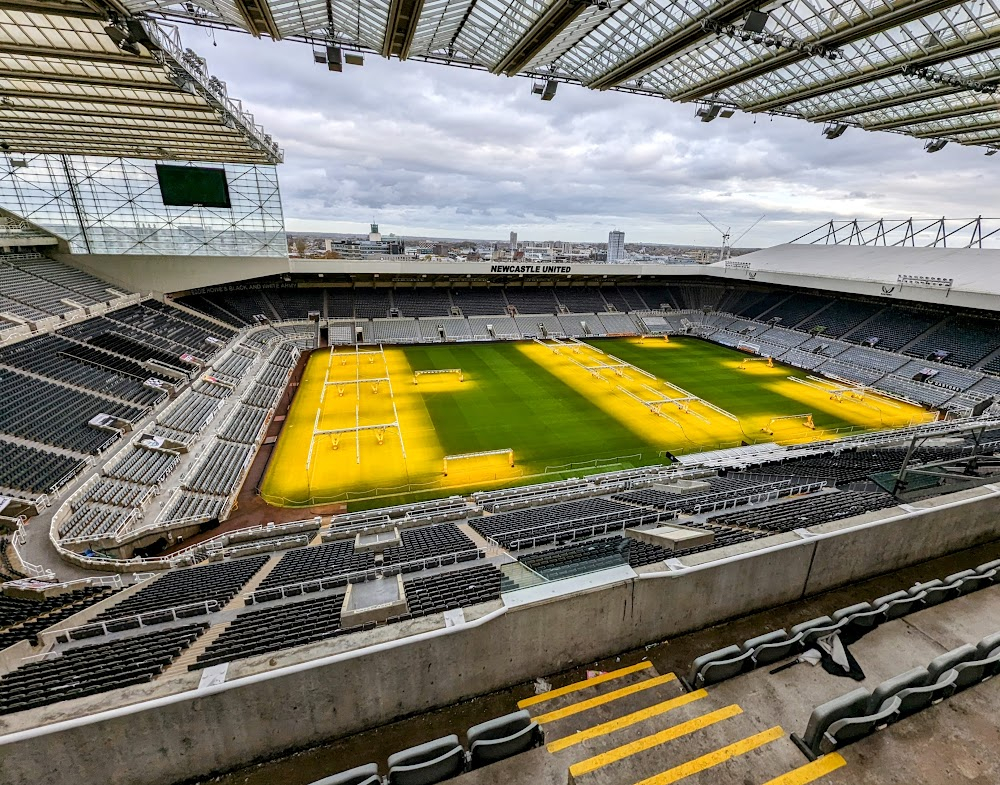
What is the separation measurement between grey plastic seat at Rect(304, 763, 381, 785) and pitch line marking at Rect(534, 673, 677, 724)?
1.72 meters

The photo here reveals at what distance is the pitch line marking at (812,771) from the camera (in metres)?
3.58

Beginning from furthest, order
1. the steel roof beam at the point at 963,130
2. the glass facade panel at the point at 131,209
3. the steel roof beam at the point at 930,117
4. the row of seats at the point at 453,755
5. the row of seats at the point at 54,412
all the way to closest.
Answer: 1. the glass facade panel at the point at 131,209
2. the steel roof beam at the point at 963,130
3. the steel roof beam at the point at 930,117
4. the row of seats at the point at 54,412
5. the row of seats at the point at 453,755

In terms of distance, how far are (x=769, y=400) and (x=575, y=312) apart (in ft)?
91.5

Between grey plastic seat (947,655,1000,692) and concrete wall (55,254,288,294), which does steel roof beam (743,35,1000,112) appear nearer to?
grey plastic seat (947,655,1000,692)

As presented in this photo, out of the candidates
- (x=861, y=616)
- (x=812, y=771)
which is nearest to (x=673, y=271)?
(x=861, y=616)

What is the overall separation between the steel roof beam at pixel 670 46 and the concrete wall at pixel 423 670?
44.1 ft

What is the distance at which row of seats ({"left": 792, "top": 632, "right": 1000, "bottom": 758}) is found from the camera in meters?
3.73

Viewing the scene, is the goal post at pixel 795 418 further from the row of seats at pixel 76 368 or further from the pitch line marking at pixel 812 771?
the row of seats at pixel 76 368

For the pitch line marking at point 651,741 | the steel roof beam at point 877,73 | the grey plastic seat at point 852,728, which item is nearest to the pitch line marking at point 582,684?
the pitch line marking at point 651,741

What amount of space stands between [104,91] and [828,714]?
28774mm

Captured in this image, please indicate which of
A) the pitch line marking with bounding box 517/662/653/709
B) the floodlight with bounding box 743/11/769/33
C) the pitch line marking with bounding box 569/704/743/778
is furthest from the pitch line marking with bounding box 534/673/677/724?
the floodlight with bounding box 743/11/769/33

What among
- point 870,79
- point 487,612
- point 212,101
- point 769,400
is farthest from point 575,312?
point 487,612

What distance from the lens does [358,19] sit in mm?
14344

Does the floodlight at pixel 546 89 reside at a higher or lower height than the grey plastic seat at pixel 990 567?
higher
